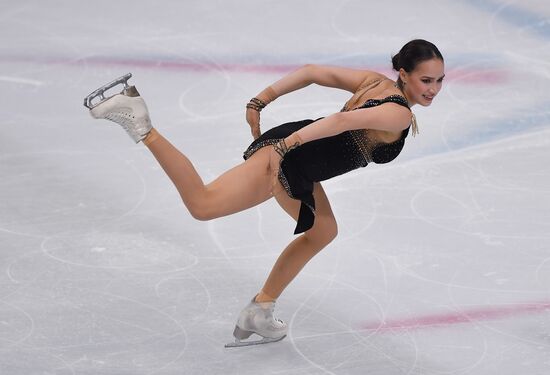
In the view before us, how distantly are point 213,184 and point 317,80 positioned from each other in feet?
1.92

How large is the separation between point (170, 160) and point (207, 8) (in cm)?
400

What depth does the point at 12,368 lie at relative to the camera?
13.1ft

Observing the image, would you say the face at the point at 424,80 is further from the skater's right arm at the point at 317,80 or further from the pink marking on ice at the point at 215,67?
the pink marking on ice at the point at 215,67

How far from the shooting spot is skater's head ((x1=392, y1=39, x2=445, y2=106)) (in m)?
3.95

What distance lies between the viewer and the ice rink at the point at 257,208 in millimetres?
4250

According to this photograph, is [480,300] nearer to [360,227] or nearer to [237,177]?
[360,227]

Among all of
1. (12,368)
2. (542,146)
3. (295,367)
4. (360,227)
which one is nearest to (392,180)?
(360,227)

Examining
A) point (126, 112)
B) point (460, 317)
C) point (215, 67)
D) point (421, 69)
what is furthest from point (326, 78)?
point (215, 67)

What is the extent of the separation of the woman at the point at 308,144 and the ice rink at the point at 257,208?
22.4 inches

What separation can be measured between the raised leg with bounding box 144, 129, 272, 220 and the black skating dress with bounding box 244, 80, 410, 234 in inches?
3.4

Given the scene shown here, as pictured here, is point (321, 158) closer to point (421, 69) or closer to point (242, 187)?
point (242, 187)

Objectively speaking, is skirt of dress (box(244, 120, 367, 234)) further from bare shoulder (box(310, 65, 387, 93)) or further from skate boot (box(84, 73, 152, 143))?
skate boot (box(84, 73, 152, 143))

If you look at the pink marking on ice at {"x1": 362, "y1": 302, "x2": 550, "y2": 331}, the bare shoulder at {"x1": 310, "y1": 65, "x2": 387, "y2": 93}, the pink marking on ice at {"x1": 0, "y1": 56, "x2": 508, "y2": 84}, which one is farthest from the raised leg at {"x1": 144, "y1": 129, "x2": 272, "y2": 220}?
the pink marking on ice at {"x1": 0, "y1": 56, "x2": 508, "y2": 84}

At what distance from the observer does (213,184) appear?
4.02 metres
